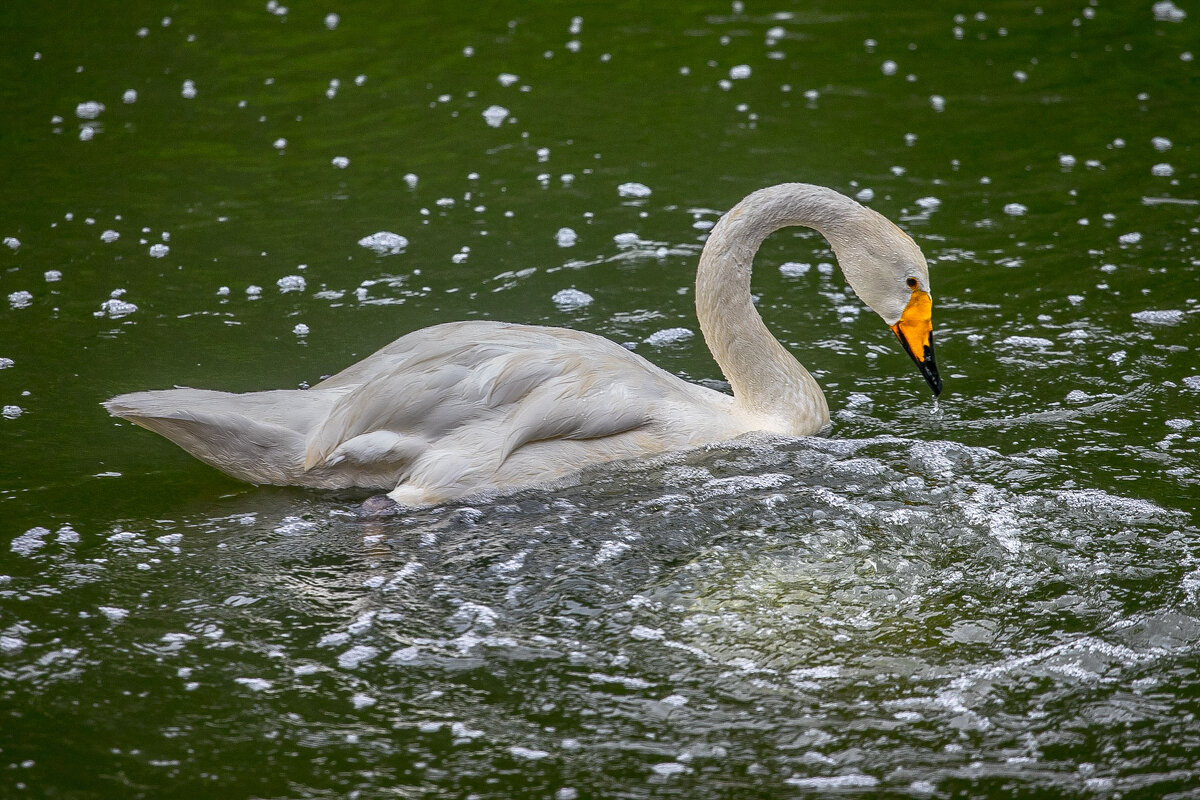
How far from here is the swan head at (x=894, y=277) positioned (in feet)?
18.8

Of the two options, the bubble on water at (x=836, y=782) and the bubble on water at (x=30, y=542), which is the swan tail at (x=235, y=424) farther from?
the bubble on water at (x=836, y=782)

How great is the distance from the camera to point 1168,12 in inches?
438

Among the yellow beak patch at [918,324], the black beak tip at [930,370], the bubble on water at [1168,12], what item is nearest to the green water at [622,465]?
the bubble on water at [1168,12]

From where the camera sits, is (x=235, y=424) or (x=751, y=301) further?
(x=751, y=301)

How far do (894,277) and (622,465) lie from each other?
147 cm

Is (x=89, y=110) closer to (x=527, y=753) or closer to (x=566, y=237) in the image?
(x=566, y=237)

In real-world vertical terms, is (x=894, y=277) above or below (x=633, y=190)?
below

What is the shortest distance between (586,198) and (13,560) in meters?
4.51

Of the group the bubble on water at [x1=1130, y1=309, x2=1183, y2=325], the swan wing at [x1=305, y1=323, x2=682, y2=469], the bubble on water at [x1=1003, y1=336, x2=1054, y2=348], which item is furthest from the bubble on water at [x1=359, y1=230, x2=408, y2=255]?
the bubble on water at [x1=1130, y1=309, x2=1183, y2=325]

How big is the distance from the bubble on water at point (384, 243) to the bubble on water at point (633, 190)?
150cm

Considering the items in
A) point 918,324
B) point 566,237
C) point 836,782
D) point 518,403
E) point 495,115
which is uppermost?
point 495,115

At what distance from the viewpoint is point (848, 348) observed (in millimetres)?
6824

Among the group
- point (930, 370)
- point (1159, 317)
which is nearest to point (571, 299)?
point (930, 370)

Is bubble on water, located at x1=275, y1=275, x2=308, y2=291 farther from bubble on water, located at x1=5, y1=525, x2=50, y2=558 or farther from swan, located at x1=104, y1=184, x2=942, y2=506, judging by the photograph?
bubble on water, located at x1=5, y1=525, x2=50, y2=558
